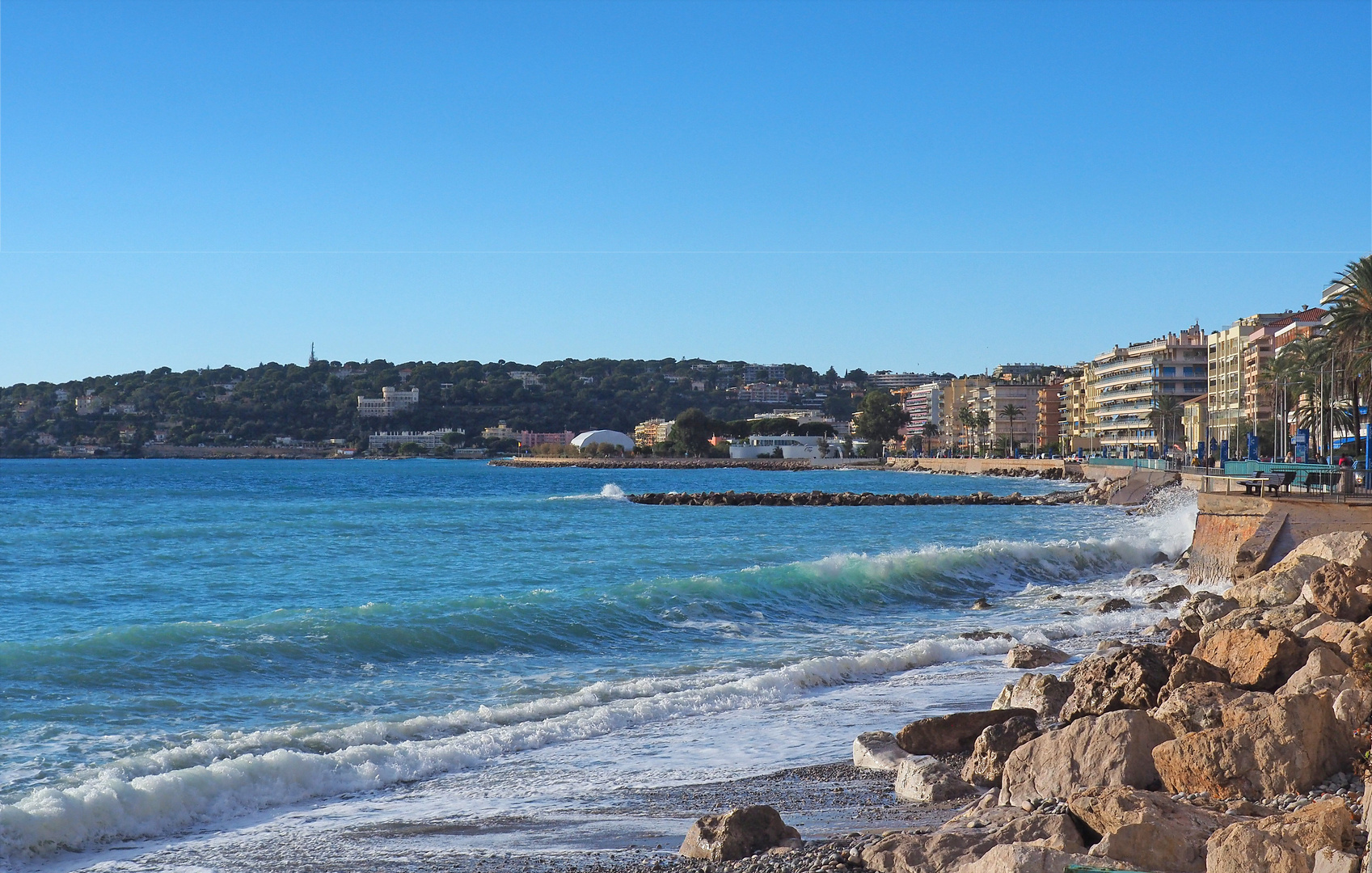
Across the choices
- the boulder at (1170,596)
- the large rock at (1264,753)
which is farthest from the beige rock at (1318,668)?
the boulder at (1170,596)

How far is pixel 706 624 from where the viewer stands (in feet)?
61.0

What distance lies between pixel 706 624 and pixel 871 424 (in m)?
148

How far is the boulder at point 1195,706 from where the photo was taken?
306 inches

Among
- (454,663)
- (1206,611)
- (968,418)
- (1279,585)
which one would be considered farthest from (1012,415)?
(454,663)

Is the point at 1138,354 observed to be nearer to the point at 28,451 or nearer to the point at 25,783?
the point at 25,783

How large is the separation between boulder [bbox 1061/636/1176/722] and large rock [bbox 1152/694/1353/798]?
5.95 ft

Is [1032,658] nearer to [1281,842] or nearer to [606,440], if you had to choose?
[1281,842]

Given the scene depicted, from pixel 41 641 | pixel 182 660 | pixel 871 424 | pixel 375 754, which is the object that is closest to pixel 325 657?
pixel 182 660

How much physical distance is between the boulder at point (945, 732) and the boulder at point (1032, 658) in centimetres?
469

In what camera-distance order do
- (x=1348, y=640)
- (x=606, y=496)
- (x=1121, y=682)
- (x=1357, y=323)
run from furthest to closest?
(x=606, y=496) → (x=1357, y=323) → (x=1348, y=640) → (x=1121, y=682)

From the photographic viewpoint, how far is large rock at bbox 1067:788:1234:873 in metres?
5.54

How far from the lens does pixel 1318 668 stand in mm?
8852

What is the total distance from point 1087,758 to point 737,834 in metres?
2.28

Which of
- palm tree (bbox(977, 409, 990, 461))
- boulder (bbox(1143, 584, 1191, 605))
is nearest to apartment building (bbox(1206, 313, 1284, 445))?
palm tree (bbox(977, 409, 990, 461))
